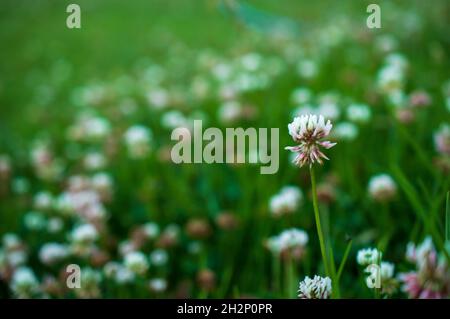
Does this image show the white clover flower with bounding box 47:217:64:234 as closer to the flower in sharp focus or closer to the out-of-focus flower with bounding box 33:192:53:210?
the out-of-focus flower with bounding box 33:192:53:210

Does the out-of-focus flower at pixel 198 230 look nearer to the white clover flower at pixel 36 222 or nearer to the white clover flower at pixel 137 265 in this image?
the white clover flower at pixel 137 265

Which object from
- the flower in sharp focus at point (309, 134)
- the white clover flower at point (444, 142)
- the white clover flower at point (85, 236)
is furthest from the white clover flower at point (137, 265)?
the white clover flower at point (444, 142)

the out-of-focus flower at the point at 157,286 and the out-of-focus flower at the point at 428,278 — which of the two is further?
the out-of-focus flower at the point at 157,286

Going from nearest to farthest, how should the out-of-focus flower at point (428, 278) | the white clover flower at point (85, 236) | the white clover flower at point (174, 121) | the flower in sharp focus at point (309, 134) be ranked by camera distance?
the flower in sharp focus at point (309, 134)
the out-of-focus flower at point (428, 278)
the white clover flower at point (85, 236)
the white clover flower at point (174, 121)

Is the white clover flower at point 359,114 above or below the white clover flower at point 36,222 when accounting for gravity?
above

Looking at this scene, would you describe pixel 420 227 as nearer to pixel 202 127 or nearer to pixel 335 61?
pixel 202 127

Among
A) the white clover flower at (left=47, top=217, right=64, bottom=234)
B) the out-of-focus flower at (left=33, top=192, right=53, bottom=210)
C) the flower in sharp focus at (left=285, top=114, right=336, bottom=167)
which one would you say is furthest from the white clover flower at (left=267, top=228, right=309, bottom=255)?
the out-of-focus flower at (left=33, top=192, right=53, bottom=210)
